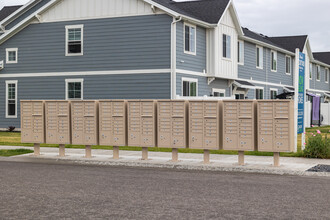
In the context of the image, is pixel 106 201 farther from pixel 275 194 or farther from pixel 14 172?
pixel 14 172

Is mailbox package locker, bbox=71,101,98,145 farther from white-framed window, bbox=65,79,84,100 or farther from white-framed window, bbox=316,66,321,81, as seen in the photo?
white-framed window, bbox=316,66,321,81

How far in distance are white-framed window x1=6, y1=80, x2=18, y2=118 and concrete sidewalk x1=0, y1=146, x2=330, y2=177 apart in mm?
13658

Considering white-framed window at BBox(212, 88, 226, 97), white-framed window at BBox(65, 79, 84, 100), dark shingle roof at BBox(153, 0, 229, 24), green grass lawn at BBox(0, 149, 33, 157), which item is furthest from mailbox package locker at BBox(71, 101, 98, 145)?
white-framed window at BBox(212, 88, 226, 97)

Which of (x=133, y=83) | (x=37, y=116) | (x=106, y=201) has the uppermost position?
(x=133, y=83)

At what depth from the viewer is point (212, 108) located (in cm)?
A: 1355

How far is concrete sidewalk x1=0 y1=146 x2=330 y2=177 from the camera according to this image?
41.4 feet

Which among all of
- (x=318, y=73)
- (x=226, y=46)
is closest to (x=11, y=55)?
(x=226, y=46)

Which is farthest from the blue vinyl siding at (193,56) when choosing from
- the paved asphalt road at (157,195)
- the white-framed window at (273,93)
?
the paved asphalt road at (157,195)

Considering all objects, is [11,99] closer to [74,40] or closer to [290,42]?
[74,40]

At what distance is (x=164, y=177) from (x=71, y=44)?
1761 centimetres

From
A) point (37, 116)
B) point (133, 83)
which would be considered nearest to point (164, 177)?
point (37, 116)

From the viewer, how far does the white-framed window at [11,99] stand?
29.3m

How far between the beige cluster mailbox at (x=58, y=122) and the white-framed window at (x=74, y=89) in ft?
38.0

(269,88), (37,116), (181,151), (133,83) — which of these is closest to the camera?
(37,116)
